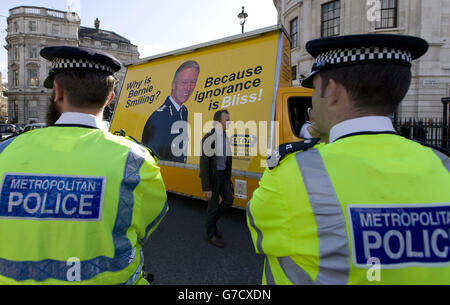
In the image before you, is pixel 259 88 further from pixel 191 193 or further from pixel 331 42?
pixel 331 42

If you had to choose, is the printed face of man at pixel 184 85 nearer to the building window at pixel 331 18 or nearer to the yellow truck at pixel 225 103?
the yellow truck at pixel 225 103

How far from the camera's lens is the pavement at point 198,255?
310cm

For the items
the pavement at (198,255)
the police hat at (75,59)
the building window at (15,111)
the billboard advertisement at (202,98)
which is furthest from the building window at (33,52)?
the police hat at (75,59)

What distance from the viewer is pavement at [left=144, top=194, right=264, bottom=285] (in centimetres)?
310

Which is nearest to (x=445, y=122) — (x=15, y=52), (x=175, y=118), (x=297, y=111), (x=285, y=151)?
(x=297, y=111)

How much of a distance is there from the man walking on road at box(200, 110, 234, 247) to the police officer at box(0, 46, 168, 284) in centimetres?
260

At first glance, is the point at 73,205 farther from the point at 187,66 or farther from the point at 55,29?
the point at 55,29

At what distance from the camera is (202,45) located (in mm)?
5207

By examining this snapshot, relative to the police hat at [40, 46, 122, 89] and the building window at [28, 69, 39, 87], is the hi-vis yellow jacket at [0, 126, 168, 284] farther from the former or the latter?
the building window at [28, 69, 39, 87]

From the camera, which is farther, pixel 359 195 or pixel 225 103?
pixel 225 103

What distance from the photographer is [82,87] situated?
4.68 feet

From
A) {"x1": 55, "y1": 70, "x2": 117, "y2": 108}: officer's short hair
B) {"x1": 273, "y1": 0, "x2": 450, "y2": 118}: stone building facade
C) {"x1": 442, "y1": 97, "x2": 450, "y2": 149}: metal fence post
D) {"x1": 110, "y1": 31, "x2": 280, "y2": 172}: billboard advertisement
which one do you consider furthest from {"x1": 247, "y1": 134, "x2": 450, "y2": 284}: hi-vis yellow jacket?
{"x1": 273, "y1": 0, "x2": 450, "y2": 118}: stone building facade

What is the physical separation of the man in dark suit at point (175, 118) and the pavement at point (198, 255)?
1.27 metres

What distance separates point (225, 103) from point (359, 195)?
13.1ft
